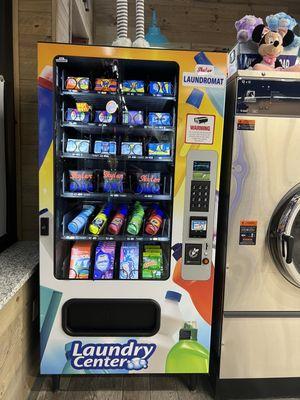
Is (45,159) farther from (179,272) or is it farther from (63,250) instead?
(179,272)

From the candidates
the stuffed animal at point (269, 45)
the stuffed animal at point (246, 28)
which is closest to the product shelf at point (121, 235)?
the stuffed animal at point (269, 45)

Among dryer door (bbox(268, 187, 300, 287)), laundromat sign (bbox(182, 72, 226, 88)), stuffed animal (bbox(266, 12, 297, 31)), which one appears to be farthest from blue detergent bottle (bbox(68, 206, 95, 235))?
stuffed animal (bbox(266, 12, 297, 31))

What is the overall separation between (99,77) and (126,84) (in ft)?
0.86

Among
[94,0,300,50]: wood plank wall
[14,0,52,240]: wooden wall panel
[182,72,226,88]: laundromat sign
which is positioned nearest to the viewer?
[182,72,226,88]: laundromat sign

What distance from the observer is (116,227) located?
70.3 inches

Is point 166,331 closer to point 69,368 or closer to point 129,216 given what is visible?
point 69,368

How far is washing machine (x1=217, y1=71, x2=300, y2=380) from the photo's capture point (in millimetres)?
1690

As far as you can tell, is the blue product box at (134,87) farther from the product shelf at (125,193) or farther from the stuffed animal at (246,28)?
the stuffed animal at (246,28)

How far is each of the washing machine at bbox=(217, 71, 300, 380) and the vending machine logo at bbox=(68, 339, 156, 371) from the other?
443 millimetres

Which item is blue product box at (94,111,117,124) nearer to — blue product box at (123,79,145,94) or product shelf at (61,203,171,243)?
blue product box at (123,79,145,94)

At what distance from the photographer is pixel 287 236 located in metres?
1.66

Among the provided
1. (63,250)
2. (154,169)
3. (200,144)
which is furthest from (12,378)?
(200,144)

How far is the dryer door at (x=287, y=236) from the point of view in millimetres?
1681

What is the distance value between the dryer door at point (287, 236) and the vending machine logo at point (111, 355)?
2.73ft
